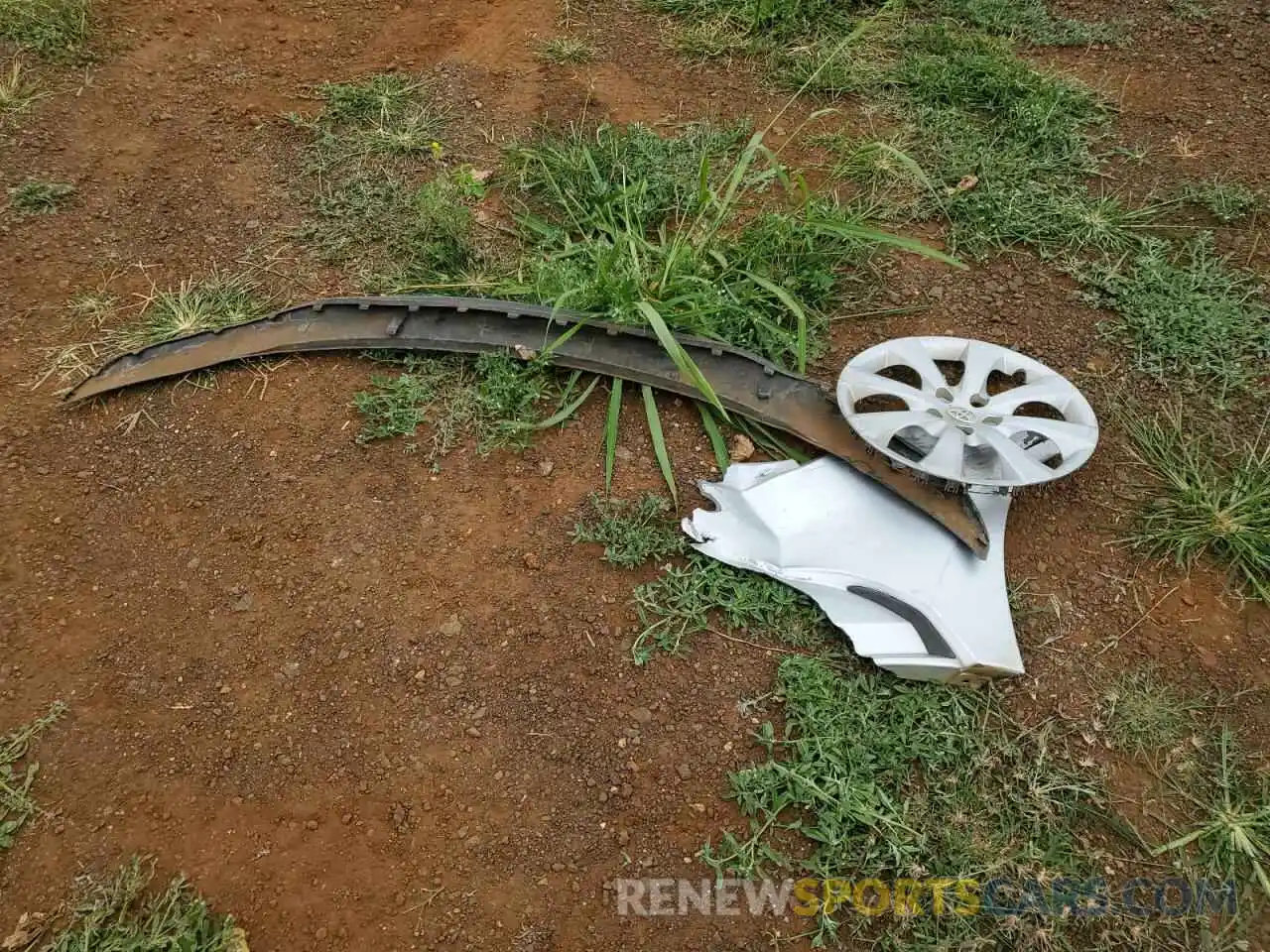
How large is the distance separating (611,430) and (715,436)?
355mm

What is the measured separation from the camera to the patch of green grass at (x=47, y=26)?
387 cm

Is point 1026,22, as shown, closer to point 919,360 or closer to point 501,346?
point 919,360

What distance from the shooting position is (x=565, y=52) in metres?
3.93

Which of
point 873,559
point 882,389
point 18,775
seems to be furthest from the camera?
point 882,389

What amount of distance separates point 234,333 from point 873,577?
2.46 meters

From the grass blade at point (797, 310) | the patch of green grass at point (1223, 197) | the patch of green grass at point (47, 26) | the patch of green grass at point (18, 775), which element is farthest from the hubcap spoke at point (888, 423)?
the patch of green grass at point (47, 26)

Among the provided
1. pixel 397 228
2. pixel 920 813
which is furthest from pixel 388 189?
pixel 920 813

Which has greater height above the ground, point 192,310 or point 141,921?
point 192,310

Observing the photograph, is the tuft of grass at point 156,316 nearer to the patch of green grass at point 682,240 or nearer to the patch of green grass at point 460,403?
the patch of green grass at point 460,403

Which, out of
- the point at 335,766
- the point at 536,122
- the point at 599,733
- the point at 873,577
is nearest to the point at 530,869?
the point at 599,733

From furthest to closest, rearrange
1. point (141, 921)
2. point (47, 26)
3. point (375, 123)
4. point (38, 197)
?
point (47, 26) → point (375, 123) → point (38, 197) → point (141, 921)

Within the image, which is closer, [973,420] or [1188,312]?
[973,420]

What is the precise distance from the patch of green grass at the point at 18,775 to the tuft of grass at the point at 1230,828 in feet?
9.52

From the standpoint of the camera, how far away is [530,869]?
6.53 feet
